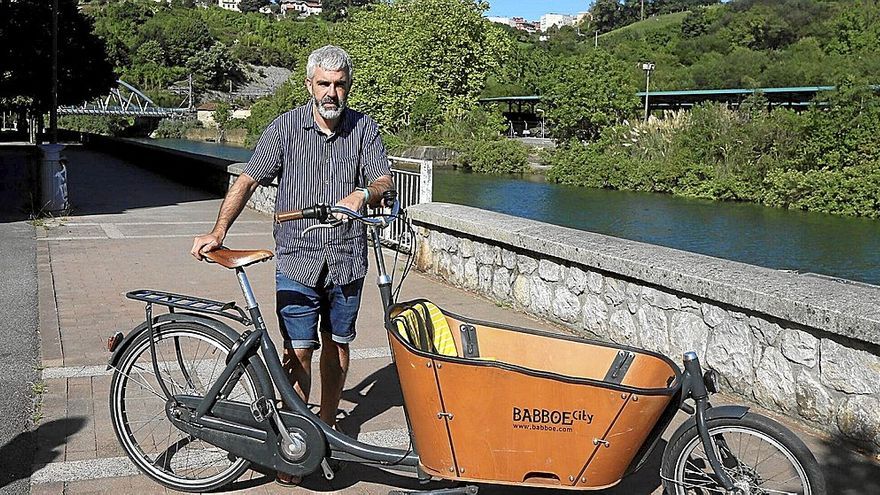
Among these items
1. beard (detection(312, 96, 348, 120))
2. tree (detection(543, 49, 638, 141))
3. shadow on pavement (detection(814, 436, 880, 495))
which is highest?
tree (detection(543, 49, 638, 141))

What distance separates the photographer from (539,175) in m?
49.2

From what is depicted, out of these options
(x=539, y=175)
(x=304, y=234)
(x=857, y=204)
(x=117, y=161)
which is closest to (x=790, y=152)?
(x=857, y=204)

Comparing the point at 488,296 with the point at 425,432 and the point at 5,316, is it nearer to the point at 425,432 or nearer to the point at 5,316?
the point at 5,316

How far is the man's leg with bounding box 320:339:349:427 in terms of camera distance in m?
4.39

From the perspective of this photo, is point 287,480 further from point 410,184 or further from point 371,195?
point 410,184

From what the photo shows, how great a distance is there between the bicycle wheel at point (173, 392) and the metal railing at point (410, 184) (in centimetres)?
580

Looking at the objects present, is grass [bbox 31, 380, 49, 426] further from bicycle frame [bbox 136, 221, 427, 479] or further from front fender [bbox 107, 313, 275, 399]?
bicycle frame [bbox 136, 221, 427, 479]

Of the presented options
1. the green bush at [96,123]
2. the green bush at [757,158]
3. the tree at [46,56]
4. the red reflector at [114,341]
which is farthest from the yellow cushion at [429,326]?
the green bush at [96,123]

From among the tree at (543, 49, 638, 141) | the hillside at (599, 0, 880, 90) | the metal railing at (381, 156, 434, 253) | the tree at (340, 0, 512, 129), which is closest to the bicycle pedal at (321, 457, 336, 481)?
the metal railing at (381, 156, 434, 253)

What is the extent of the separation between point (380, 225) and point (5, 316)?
15.2ft

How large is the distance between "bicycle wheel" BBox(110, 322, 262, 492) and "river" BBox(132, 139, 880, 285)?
16.4 metres

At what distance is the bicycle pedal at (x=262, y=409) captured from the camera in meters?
3.94

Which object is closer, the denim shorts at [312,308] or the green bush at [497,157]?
the denim shorts at [312,308]

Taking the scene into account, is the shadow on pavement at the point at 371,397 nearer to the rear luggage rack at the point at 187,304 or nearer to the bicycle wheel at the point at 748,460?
the rear luggage rack at the point at 187,304
